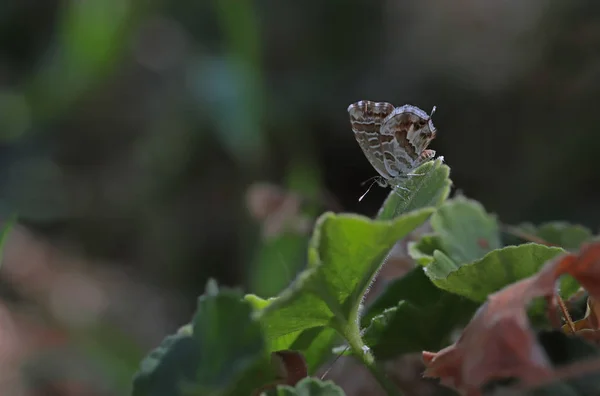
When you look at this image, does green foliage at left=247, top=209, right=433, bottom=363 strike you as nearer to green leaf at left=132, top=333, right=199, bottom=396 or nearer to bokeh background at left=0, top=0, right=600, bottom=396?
green leaf at left=132, top=333, right=199, bottom=396

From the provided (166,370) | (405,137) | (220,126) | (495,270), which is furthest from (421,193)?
(220,126)

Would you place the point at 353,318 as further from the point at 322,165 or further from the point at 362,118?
the point at 322,165

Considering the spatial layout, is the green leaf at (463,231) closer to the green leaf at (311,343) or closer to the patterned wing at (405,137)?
the patterned wing at (405,137)

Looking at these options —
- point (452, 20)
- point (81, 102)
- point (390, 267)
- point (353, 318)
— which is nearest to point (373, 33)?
point (452, 20)

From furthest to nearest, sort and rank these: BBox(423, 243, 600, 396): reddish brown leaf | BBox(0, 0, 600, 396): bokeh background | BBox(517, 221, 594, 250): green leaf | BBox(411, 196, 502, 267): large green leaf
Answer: BBox(0, 0, 600, 396): bokeh background, BBox(517, 221, 594, 250): green leaf, BBox(411, 196, 502, 267): large green leaf, BBox(423, 243, 600, 396): reddish brown leaf

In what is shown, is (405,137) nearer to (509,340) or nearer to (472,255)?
(472,255)

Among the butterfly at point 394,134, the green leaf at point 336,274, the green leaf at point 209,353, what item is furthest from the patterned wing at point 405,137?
the green leaf at point 209,353

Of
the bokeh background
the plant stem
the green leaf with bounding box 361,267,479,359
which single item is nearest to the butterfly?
the green leaf with bounding box 361,267,479,359
